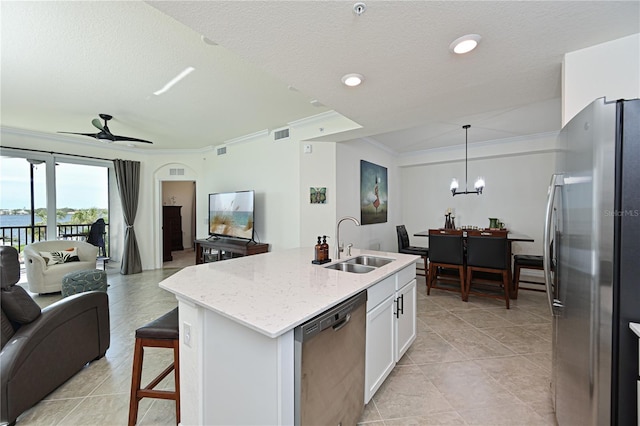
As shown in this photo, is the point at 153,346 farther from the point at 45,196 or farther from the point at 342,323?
the point at 45,196

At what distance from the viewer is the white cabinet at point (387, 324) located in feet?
5.80

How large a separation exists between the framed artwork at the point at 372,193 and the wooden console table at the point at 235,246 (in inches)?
73.5

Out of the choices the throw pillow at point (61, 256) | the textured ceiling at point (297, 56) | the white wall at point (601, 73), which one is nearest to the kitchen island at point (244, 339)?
the textured ceiling at point (297, 56)

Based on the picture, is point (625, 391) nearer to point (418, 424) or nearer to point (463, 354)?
point (418, 424)

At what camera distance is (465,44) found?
1595 millimetres

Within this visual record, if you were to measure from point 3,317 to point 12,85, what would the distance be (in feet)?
8.73

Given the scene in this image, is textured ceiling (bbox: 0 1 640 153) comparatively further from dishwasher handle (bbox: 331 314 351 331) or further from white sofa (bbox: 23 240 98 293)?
white sofa (bbox: 23 240 98 293)

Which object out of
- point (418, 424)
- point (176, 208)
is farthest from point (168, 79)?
point (176, 208)

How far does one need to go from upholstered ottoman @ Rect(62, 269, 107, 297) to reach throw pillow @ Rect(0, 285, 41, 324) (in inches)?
79.2

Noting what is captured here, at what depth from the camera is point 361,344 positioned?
162 cm

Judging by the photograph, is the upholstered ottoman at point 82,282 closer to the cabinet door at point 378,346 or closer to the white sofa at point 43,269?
the white sofa at point 43,269

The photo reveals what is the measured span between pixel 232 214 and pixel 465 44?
4.40 metres

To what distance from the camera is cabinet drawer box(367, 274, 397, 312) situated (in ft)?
5.70

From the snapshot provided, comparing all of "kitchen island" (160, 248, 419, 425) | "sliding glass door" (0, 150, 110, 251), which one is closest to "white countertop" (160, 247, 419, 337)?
"kitchen island" (160, 248, 419, 425)
